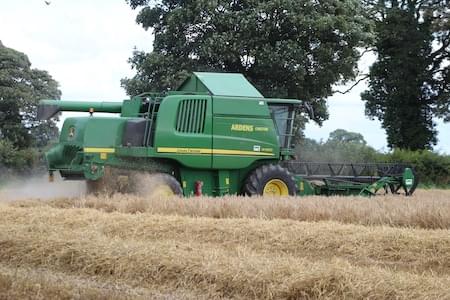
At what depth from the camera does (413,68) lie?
3778 centimetres

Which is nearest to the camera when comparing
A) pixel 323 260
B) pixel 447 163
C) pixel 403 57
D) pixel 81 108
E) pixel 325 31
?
pixel 323 260

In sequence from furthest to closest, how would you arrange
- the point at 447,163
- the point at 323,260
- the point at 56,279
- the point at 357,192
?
the point at 447,163
the point at 357,192
the point at 323,260
the point at 56,279

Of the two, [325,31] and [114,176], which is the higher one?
[325,31]

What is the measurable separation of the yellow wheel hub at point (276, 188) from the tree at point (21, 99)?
46.4ft

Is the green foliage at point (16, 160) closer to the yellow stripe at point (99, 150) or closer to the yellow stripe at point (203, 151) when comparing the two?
the yellow stripe at point (99, 150)

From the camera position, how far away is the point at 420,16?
3862 cm

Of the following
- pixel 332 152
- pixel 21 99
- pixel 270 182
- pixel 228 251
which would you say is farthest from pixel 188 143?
pixel 21 99

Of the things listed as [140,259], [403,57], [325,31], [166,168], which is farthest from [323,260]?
[403,57]

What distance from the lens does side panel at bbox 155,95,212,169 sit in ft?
44.8

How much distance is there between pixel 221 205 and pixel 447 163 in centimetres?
2111

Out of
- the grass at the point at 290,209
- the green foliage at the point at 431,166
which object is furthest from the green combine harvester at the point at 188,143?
the green foliage at the point at 431,166

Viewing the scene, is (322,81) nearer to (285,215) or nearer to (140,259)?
(285,215)

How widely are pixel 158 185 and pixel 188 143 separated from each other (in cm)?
120

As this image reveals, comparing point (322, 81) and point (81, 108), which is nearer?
point (81, 108)
